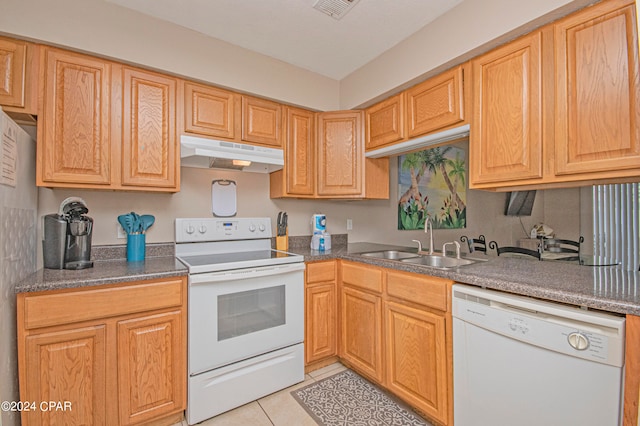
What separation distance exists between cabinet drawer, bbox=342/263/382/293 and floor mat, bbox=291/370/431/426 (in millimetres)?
691

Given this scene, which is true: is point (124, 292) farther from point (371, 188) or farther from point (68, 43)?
point (371, 188)

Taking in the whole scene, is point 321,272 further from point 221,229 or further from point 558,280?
point 558,280

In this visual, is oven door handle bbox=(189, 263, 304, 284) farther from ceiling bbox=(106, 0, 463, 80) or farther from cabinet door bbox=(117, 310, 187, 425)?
ceiling bbox=(106, 0, 463, 80)

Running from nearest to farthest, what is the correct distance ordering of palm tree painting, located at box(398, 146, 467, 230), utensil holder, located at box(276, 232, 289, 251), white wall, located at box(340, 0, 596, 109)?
white wall, located at box(340, 0, 596, 109)
utensil holder, located at box(276, 232, 289, 251)
palm tree painting, located at box(398, 146, 467, 230)

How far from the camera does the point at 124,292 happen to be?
1.55 metres

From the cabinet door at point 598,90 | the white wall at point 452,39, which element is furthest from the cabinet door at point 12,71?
the cabinet door at point 598,90

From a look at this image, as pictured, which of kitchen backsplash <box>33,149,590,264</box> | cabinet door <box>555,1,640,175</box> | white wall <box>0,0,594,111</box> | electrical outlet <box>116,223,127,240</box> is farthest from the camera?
electrical outlet <box>116,223,127,240</box>

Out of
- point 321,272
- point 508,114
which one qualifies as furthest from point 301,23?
point 321,272

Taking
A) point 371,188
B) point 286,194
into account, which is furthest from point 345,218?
point 286,194

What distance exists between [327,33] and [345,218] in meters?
1.75

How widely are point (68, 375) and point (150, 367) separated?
0.35 m

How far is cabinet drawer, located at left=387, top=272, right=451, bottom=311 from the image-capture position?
5.25ft

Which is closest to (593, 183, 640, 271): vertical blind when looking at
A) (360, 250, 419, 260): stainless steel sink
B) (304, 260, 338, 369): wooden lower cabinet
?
(360, 250, 419, 260): stainless steel sink

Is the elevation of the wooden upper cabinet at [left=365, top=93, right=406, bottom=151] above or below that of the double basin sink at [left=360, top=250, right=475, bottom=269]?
above
